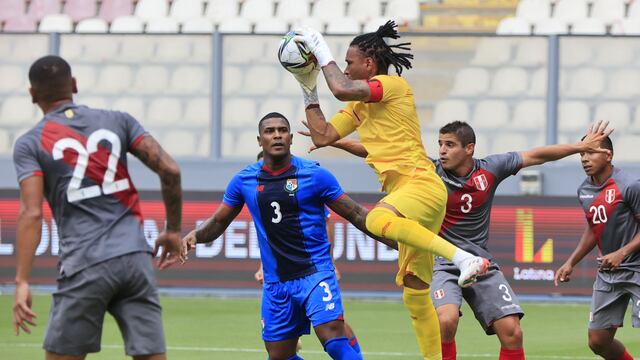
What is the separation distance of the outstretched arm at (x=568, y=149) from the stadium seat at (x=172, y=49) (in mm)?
9868

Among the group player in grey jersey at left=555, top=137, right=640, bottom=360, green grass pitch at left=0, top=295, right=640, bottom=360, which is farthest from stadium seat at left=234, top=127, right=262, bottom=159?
player in grey jersey at left=555, top=137, right=640, bottom=360

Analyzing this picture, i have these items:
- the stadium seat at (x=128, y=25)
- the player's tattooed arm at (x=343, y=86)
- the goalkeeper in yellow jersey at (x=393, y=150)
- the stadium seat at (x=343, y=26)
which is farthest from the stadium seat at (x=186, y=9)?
the player's tattooed arm at (x=343, y=86)

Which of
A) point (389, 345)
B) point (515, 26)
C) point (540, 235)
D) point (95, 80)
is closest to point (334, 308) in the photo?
point (389, 345)

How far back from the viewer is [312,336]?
13539mm

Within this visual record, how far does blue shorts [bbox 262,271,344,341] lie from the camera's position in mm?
8297

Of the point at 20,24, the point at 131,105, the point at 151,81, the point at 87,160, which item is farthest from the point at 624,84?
the point at 87,160

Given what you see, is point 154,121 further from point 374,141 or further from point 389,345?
point 374,141

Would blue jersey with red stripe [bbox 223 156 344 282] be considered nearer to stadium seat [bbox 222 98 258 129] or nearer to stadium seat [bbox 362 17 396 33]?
stadium seat [bbox 222 98 258 129]

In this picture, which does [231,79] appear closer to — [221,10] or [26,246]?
[221,10]

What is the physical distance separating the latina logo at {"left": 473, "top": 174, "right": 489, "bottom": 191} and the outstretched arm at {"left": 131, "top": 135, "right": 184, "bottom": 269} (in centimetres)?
334

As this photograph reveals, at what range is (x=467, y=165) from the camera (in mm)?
9633

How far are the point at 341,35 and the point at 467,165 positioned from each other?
8.71 meters

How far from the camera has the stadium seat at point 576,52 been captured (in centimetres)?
1784

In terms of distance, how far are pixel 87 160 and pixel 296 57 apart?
2.27 m
